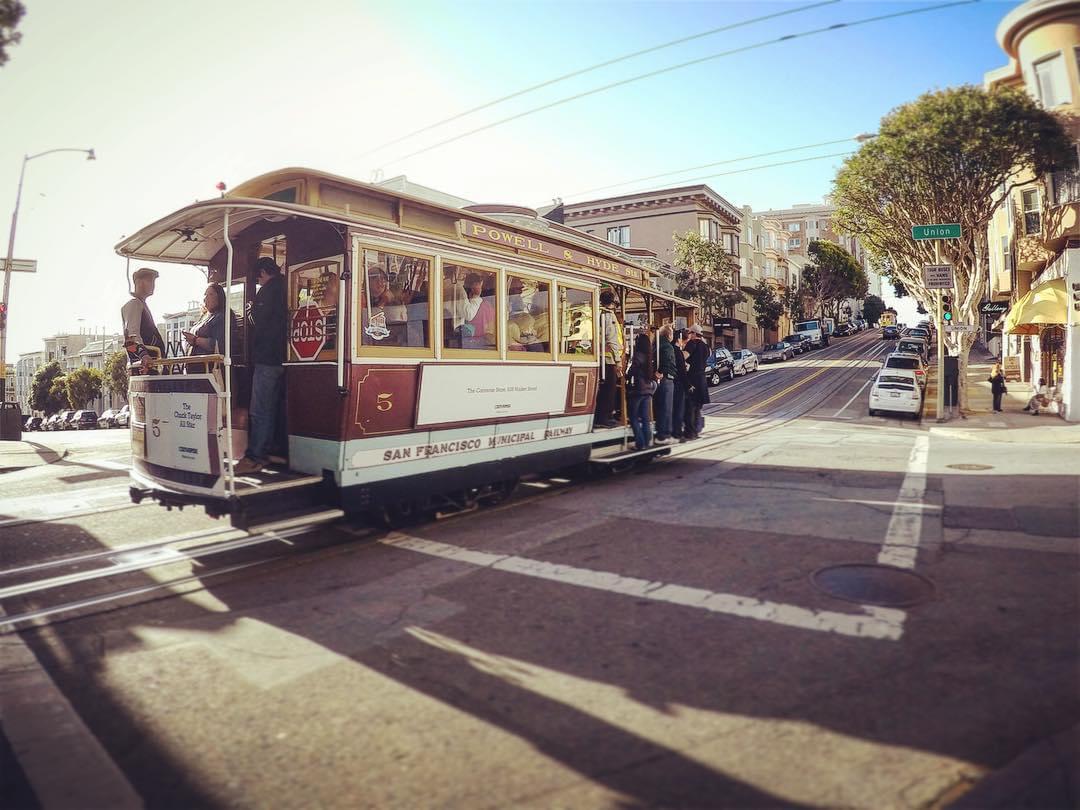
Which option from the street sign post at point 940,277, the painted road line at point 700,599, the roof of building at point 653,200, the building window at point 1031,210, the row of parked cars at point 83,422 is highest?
the roof of building at point 653,200

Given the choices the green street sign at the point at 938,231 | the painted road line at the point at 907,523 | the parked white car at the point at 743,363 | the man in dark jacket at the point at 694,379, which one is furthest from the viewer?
the parked white car at the point at 743,363

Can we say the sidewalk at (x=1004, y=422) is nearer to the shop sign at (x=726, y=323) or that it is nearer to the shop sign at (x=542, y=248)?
the shop sign at (x=542, y=248)

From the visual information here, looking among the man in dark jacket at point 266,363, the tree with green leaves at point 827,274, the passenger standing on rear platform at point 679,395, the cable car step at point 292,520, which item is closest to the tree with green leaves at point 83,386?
the tree with green leaves at point 827,274

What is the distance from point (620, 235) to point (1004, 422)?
38607 millimetres

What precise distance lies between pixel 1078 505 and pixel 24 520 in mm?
12225

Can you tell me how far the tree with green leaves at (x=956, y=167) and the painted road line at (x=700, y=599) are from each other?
60.4 feet

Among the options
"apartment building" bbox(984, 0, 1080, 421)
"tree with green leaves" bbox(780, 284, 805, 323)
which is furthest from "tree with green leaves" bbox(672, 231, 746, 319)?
"tree with green leaves" bbox(780, 284, 805, 323)

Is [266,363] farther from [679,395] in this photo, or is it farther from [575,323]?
[679,395]

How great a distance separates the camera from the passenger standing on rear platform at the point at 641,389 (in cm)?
1097

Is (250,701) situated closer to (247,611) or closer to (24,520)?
(247,611)

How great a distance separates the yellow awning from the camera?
1783 cm

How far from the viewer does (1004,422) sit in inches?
682

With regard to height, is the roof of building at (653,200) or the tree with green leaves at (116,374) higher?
the roof of building at (653,200)

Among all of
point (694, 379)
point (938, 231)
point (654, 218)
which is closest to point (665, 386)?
point (694, 379)
